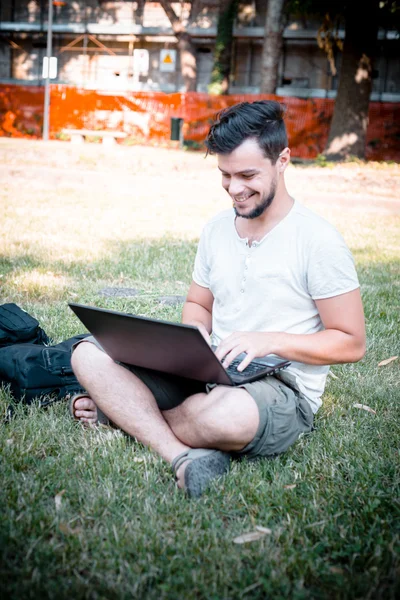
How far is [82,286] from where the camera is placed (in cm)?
609

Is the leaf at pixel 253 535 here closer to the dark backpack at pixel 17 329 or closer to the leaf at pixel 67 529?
the leaf at pixel 67 529

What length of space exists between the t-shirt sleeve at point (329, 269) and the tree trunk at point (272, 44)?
72.0 feet

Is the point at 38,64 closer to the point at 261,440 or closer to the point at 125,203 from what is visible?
the point at 125,203

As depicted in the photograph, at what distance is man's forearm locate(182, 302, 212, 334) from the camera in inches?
139

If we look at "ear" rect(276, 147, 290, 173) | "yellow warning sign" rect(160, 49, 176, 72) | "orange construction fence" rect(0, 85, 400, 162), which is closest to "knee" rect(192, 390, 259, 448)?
"ear" rect(276, 147, 290, 173)

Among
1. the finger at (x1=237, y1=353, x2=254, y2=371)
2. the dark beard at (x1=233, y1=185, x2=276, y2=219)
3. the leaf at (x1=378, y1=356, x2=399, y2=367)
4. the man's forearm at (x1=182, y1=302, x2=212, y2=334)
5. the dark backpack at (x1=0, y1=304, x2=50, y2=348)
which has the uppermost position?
the dark beard at (x1=233, y1=185, x2=276, y2=219)

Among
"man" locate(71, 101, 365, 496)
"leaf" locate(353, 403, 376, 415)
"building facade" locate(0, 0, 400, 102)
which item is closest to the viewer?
"man" locate(71, 101, 365, 496)

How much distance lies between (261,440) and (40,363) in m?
1.42

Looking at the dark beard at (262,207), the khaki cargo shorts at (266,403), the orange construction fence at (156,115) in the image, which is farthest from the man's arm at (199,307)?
the orange construction fence at (156,115)

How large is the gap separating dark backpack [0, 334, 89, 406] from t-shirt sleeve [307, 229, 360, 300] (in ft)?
5.01

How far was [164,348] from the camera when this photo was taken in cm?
270

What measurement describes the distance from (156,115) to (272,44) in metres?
6.06

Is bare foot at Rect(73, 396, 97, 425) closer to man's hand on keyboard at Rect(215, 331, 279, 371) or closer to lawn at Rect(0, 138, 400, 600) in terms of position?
lawn at Rect(0, 138, 400, 600)

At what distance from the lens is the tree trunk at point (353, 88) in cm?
1831
